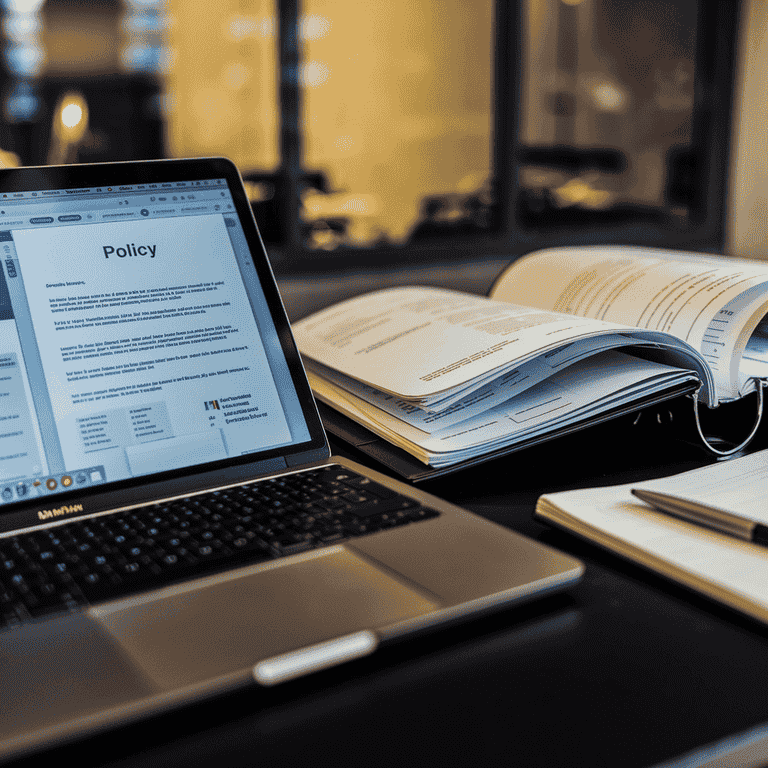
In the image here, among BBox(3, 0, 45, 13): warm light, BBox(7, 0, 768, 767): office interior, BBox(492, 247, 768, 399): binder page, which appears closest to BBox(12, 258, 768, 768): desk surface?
BBox(7, 0, 768, 767): office interior

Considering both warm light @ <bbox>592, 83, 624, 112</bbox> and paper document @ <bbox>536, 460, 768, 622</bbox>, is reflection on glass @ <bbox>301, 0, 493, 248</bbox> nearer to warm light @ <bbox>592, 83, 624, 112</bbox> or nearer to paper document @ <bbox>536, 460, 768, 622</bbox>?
warm light @ <bbox>592, 83, 624, 112</bbox>

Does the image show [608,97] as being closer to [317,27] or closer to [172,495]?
[317,27]

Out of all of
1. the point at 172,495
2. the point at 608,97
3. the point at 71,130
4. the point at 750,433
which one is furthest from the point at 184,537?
the point at 608,97

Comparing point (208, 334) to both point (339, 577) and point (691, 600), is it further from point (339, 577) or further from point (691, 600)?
point (691, 600)

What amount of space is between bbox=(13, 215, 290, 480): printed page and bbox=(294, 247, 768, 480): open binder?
0.33 feet

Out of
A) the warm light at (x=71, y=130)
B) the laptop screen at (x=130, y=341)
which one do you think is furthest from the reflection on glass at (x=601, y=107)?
the laptop screen at (x=130, y=341)

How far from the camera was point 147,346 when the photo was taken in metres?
0.54

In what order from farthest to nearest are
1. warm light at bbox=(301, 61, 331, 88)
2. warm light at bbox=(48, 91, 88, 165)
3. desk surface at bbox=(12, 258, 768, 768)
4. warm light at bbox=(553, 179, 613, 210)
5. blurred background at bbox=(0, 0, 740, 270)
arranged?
warm light at bbox=(301, 61, 331, 88)
blurred background at bbox=(0, 0, 740, 270)
warm light at bbox=(553, 179, 613, 210)
warm light at bbox=(48, 91, 88, 165)
desk surface at bbox=(12, 258, 768, 768)

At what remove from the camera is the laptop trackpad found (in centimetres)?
32

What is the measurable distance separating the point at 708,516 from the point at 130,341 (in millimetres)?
370

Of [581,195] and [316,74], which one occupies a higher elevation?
[316,74]

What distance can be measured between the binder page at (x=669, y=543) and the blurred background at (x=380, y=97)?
2416 millimetres

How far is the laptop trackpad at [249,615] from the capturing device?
32cm

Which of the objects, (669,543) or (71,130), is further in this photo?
(71,130)
